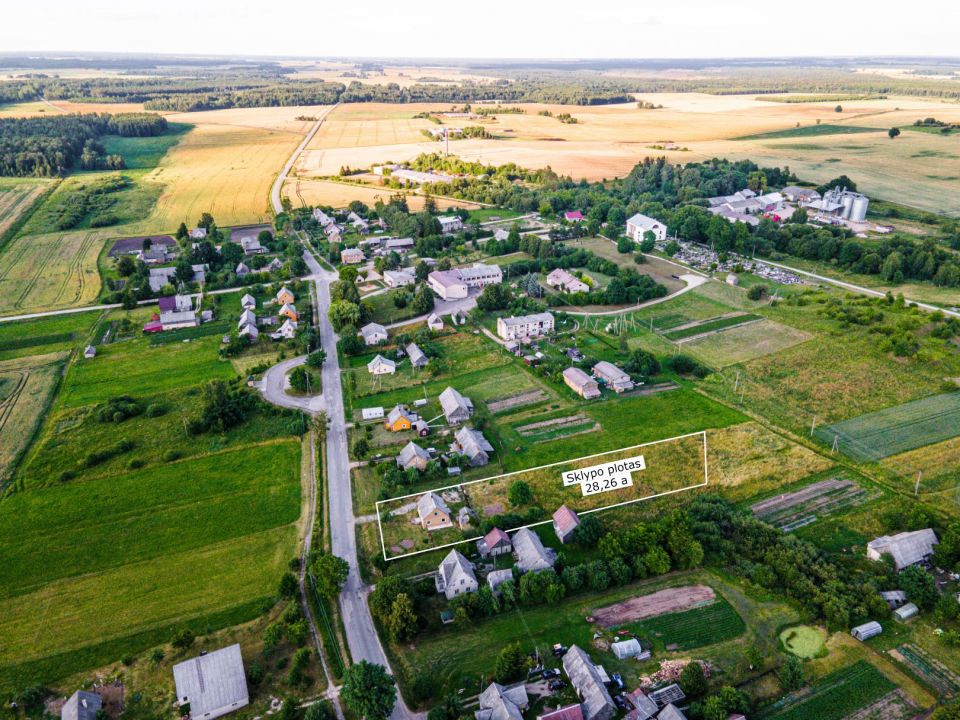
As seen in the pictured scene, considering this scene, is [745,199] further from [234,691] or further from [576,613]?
[234,691]

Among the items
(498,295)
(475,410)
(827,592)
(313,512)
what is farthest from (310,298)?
(827,592)

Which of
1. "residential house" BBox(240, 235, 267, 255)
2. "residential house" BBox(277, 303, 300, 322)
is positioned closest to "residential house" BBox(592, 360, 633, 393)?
"residential house" BBox(277, 303, 300, 322)

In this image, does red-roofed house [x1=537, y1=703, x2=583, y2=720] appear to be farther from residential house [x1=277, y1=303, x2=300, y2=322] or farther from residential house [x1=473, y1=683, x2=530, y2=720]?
residential house [x1=277, y1=303, x2=300, y2=322]

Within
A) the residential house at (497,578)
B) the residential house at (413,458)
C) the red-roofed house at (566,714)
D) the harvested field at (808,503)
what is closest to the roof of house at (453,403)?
the residential house at (413,458)

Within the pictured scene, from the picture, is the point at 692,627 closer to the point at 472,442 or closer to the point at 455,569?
the point at 455,569

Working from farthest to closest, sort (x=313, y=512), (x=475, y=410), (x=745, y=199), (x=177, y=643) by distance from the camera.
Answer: (x=745, y=199), (x=475, y=410), (x=313, y=512), (x=177, y=643)

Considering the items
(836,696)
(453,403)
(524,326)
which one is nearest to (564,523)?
(836,696)
